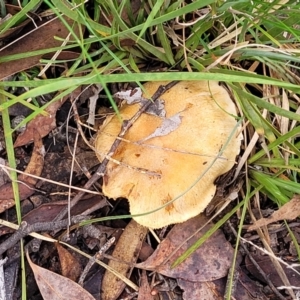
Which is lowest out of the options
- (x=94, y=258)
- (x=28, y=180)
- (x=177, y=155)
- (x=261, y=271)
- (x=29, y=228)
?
(x=261, y=271)

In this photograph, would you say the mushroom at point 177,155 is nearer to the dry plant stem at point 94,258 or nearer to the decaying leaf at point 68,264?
the dry plant stem at point 94,258

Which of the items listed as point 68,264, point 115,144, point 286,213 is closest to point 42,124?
point 115,144

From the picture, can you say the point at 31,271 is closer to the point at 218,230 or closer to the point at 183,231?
the point at 183,231

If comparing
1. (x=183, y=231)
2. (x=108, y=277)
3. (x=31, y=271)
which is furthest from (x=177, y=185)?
(x=31, y=271)

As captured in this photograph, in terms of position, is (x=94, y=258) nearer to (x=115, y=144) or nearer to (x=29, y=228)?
(x=29, y=228)

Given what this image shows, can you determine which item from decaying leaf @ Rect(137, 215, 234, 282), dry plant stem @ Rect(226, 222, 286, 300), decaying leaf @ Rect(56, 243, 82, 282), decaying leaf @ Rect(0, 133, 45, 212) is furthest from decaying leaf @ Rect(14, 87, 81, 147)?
dry plant stem @ Rect(226, 222, 286, 300)

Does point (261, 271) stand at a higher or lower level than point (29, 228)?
lower

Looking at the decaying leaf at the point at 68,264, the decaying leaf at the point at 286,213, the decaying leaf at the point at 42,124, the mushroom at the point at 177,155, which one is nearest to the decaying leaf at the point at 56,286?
the decaying leaf at the point at 68,264
